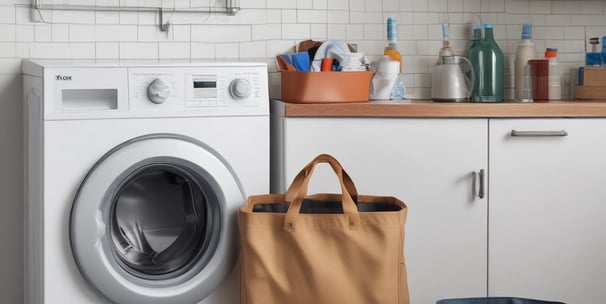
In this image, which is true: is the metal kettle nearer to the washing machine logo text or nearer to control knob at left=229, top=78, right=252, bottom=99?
control knob at left=229, top=78, right=252, bottom=99

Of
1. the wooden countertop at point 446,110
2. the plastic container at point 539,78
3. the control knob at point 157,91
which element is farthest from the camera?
the plastic container at point 539,78

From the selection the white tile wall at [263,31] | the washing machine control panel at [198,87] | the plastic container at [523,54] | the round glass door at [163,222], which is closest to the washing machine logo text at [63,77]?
the washing machine control panel at [198,87]

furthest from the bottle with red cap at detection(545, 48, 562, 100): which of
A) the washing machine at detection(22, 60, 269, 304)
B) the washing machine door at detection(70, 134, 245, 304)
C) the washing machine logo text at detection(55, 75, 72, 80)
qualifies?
the washing machine logo text at detection(55, 75, 72, 80)

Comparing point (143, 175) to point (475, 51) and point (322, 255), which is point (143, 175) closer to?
point (322, 255)

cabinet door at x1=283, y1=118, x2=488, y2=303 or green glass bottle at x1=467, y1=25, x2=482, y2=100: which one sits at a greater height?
green glass bottle at x1=467, y1=25, x2=482, y2=100

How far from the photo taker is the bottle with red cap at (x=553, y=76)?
308cm

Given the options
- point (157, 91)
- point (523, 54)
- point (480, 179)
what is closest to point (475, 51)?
point (523, 54)

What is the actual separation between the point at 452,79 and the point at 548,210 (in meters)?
0.59

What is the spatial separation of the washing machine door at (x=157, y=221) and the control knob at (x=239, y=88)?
194 mm

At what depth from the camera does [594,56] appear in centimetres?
314

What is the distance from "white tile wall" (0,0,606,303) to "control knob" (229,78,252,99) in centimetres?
59

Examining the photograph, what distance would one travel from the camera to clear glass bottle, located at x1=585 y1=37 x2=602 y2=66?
3114mm

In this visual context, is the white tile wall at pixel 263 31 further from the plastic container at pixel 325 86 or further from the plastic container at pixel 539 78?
the plastic container at pixel 325 86

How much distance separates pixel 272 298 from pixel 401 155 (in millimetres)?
674
